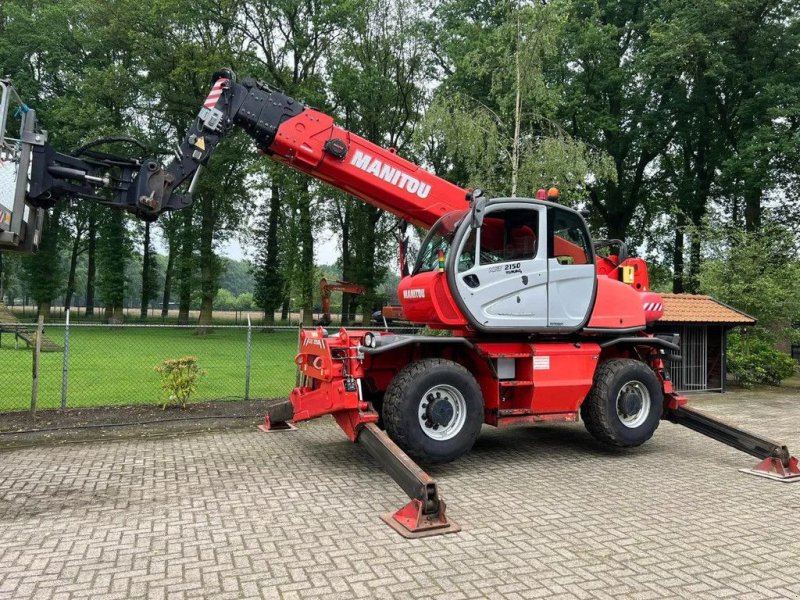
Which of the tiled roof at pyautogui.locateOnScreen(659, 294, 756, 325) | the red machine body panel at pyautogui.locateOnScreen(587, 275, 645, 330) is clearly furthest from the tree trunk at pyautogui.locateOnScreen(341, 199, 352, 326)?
the red machine body panel at pyautogui.locateOnScreen(587, 275, 645, 330)

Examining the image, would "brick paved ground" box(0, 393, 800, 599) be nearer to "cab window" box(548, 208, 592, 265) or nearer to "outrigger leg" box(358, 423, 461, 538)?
"outrigger leg" box(358, 423, 461, 538)

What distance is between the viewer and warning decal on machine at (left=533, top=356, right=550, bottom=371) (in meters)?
6.92

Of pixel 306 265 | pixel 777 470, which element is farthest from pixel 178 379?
pixel 306 265

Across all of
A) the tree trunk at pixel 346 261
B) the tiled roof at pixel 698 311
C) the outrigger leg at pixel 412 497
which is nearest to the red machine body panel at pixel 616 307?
the outrigger leg at pixel 412 497

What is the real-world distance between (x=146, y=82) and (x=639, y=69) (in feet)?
75.5

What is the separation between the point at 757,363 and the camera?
600 inches

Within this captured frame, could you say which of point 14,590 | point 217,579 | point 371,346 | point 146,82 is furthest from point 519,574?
point 146,82

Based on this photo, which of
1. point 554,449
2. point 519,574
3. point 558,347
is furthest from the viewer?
point 554,449

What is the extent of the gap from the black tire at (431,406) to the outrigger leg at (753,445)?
10.2 feet

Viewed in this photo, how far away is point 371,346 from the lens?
634cm

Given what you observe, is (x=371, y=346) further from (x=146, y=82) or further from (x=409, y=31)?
(x=146, y=82)

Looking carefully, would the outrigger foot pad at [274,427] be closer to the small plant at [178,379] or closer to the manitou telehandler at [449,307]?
the manitou telehandler at [449,307]

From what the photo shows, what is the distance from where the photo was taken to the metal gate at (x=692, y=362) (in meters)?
13.8

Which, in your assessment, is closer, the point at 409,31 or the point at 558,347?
the point at 558,347
